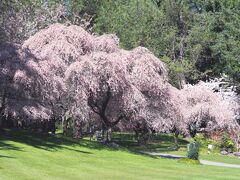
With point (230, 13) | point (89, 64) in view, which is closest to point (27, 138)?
point (89, 64)

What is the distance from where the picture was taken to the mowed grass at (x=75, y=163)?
1867 centimetres

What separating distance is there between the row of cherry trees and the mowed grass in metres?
1.93

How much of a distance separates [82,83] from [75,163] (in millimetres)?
9154

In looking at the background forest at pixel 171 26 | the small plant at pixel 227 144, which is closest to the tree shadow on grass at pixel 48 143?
the small plant at pixel 227 144

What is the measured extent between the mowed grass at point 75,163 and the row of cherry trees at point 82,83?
193 cm

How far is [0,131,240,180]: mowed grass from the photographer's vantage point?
18.7m

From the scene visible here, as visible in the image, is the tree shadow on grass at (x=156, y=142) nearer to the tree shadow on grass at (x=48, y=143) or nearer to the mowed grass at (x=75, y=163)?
the tree shadow on grass at (x=48, y=143)

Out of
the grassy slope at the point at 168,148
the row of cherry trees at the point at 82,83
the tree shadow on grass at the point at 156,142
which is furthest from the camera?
the tree shadow on grass at the point at 156,142

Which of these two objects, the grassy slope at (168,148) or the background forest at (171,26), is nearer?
the grassy slope at (168,148)

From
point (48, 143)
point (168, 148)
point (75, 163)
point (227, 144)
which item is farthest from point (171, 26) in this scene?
point (75, 163)

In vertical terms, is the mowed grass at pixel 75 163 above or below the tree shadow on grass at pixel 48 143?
below

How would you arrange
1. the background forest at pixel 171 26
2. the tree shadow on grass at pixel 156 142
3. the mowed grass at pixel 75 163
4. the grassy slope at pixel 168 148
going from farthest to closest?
the background forest at pixel 171 26 < the tree shadow on grass at pixel 156 142 < the grassy slope at pixel 168 148 < the mowed grass at pixel 75 163

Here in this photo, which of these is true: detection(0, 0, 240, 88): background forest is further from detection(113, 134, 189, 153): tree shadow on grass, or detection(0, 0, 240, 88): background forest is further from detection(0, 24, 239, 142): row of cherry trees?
detection(0, 24, 239, 142): row of cherry trees

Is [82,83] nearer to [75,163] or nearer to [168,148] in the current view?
[75,163]
